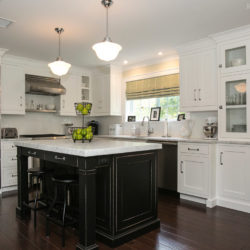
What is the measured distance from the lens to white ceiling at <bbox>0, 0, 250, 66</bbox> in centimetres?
272

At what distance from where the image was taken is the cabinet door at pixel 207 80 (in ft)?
12.3

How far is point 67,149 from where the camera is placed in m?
2.17

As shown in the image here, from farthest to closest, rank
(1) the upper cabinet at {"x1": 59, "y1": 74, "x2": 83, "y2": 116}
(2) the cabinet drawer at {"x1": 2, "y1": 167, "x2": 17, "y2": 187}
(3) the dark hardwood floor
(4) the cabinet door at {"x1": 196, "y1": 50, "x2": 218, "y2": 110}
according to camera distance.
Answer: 1. (1) the upper cabinet at {"x1": 59, "y1": 74, "x2": 83, "y2": 116}
2. (2) the cabinet drawer at {"x1": 2, "y1": 167, "x2": 17, "y2": 187}
3. (4) the cabinet door at {"x1": 196, "y1": 50, "x2": 218, "y2": 110}
4. (3) the dark hardwood floor

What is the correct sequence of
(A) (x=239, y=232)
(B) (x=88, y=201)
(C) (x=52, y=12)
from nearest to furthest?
(B) (x=88, y=201), (A) (x=239, y=232), (C) (x=52, y=12)

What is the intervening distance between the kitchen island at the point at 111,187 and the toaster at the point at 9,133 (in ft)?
6.54

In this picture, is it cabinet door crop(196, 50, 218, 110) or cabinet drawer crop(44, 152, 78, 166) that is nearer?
cabinet drawer crop(44, 152, 78, 166)

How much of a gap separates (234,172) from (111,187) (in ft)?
6.63

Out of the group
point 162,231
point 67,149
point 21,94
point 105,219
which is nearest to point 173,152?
point 162,231

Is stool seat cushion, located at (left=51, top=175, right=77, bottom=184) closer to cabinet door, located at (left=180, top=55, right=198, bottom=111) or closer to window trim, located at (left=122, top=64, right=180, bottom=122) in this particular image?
cabinet door, located at (left=180, top=55, right=198, bottom=111)

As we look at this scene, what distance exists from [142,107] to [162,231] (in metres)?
3.16

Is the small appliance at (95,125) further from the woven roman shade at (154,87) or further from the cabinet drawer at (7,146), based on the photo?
the cabinet drawer at (7,146)

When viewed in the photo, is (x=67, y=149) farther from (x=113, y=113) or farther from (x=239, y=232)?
(x=113, y=113)

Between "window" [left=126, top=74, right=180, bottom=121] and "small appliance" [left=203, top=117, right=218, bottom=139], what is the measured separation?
3.05 feet

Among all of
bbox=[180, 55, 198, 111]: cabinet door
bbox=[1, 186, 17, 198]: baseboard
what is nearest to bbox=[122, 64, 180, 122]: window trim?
bbox=[180, 55, 198, 111]: cabinet door
